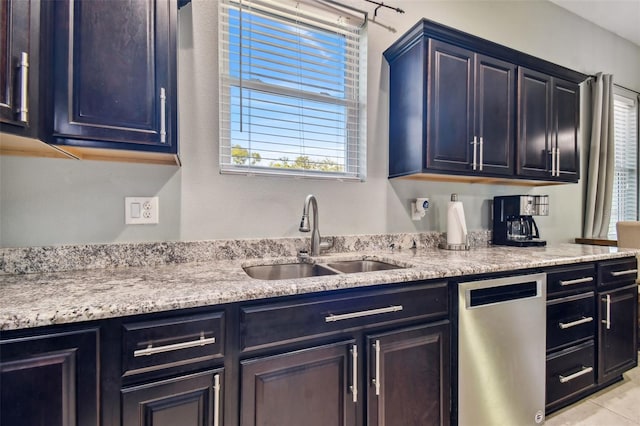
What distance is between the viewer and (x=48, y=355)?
2.53 ft

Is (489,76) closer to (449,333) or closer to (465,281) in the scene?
(465,281)

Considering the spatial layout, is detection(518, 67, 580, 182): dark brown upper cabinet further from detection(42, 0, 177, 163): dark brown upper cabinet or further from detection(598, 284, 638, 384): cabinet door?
detection(42, 0, 177, 163): dark brown upper cabinet

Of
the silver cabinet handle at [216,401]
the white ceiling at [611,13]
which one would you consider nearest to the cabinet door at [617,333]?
the silver cabinet handle at [216,401]

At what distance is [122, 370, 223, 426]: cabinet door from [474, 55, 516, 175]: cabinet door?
1.81 m

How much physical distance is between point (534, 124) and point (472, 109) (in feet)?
1.84

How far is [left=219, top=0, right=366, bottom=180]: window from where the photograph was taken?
162cm

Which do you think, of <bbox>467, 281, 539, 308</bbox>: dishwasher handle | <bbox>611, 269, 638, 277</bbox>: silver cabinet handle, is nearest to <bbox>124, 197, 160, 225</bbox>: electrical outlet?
<bbox>467, 281, 539, 308</bbox>: dishwasher handle

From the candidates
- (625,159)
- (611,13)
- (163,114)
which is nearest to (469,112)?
(163,114)

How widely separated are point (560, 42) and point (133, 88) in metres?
3.47

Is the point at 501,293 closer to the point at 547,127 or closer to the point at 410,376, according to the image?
the point at 410,376

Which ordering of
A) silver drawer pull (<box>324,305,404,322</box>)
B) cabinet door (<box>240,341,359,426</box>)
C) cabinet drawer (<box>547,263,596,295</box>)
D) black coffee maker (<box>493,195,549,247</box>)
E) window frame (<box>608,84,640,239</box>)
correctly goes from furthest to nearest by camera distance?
1. window frame (<box>608,84,640,239</box>)
2. black coffee maker (<box>493,195,549,247</box>)
3. cabinet drawer (<box>547,263,596,295</box>)
4. silver drawer pull (<box>324,305,404,322</box>)
5. cabinet door (<box>240,341,359,426</box>)

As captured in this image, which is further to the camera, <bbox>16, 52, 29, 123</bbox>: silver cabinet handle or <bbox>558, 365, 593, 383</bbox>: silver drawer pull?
<bbox>558, 365, 593, 383</bbox>: silver drawer pull

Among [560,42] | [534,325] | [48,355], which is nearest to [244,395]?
[48,355]

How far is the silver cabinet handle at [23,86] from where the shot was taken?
0.89 metres
